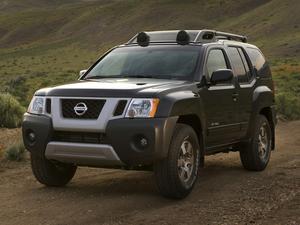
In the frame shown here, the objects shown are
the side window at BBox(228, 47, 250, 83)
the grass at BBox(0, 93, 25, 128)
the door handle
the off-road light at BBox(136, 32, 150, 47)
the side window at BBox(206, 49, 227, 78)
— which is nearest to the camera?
A: the side window at BBox(206, 49, 227, 78)

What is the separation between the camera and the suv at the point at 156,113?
6984 millimetres

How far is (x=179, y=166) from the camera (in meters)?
7.38

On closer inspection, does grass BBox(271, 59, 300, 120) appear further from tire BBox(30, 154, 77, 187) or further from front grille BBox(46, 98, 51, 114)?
front grille BBox(46, 98, 51, 114)

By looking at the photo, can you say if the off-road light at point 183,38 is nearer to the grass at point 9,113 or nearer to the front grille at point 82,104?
the front grille at point 82,104

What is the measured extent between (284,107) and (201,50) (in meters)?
11.1

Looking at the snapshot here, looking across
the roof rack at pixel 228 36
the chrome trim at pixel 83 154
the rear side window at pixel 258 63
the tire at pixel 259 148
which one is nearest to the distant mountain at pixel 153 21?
the rear side window at pixel 258 63

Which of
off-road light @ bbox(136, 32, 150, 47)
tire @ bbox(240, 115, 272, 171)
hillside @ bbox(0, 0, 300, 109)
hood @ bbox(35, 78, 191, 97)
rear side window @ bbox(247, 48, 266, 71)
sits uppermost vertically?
off-road light @ bbox(136, 32, 150, 47)

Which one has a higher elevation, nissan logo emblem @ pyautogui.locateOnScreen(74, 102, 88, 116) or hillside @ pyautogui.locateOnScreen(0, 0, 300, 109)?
nissan logo emblem @ pyautogui.locateOnScreen(74, 102, 88, 116)

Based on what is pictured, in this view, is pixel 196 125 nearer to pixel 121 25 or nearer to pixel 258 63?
pixel 258 63

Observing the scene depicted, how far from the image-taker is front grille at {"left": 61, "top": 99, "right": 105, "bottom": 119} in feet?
23.3

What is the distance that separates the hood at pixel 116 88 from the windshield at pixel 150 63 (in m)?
0.30

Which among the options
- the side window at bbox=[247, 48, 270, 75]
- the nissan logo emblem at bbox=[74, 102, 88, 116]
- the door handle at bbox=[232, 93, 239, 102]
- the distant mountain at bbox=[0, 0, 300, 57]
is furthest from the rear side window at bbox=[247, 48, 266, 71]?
the distant mountain at bbox=[0, 0, 300, 57]

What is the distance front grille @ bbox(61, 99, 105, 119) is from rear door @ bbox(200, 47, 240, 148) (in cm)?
141

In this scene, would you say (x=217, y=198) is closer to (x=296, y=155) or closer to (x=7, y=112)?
(x=296, y=155)
